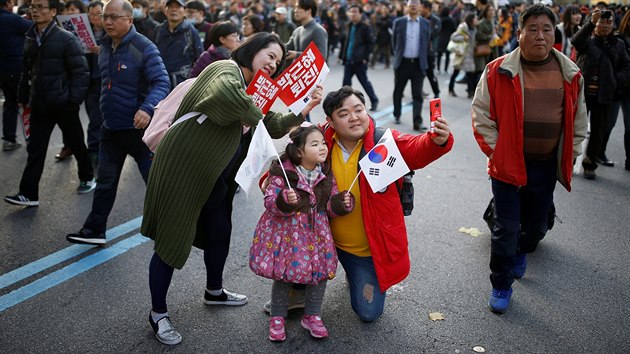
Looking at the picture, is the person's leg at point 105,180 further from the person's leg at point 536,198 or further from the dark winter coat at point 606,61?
the dark winter coat at point 606,61

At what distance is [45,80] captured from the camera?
5238 mm

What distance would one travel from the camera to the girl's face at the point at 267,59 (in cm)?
326

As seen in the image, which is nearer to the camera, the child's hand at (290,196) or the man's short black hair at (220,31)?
the child's hand at (290,196)

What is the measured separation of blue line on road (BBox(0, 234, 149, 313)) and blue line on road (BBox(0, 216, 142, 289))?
131mm

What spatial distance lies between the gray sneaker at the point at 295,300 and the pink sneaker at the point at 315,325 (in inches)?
7.8

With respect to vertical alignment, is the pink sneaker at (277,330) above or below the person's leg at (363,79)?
above

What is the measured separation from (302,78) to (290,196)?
0.83 m

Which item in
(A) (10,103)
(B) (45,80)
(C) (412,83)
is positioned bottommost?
(C) (412,83)

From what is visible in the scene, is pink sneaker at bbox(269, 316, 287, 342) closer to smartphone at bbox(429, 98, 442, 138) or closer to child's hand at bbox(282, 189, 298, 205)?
child's hand at bbox(282, 189, 298, 205)

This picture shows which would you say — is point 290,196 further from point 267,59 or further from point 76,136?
point 76,136

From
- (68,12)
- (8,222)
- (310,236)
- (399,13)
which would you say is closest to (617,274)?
(310,236)

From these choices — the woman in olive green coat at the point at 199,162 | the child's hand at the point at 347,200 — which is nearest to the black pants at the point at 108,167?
the woman in olive green coat at the point at 199,162

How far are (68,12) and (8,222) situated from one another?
3606 millimetres

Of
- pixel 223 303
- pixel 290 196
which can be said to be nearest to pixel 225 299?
pixel 223 303
